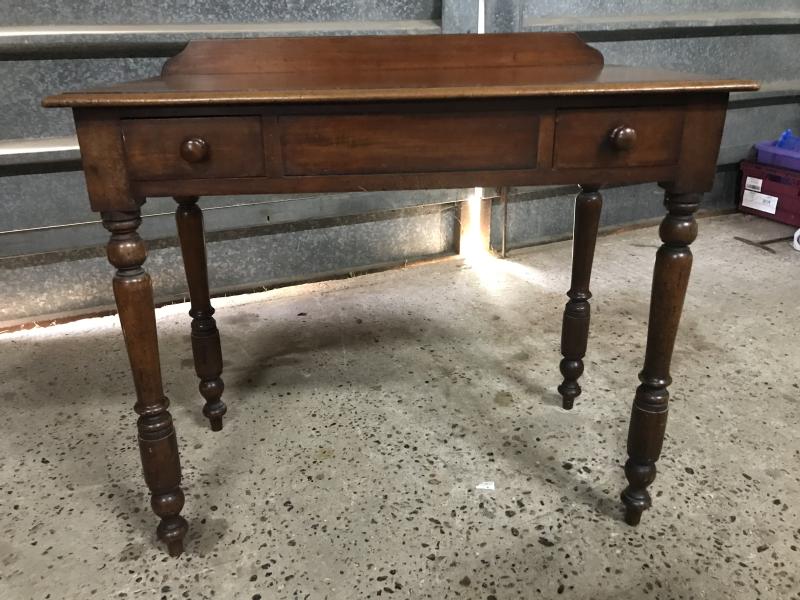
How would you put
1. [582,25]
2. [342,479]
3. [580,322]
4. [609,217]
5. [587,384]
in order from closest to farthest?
[342,479] → [580,322] → [587,384] → [582,25] → [609,217]

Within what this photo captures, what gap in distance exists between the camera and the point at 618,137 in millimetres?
1103

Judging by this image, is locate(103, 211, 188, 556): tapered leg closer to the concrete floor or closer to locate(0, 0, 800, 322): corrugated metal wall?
the concrete floor

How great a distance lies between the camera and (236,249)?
2.65m

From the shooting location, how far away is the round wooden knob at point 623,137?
1100 mm

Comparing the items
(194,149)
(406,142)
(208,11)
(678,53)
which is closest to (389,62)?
(406,142)

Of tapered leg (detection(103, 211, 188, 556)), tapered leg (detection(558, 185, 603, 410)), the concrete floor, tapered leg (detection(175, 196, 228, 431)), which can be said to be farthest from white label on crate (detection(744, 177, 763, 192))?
tapered leg (detection(103, 211, 188, 556))

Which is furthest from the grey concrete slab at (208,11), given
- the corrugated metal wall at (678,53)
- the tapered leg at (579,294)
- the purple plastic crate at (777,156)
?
the purple plastic crate at (777,156)

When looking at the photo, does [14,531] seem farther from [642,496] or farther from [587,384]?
[587,384]

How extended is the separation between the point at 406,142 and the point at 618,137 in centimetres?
37

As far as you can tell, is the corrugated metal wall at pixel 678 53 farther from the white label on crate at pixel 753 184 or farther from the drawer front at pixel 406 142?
the drawer front at pixel 406 142

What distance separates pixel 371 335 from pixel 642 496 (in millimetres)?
1162

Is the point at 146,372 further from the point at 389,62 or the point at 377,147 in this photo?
the point at 389,62

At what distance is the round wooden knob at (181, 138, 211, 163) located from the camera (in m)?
1.06

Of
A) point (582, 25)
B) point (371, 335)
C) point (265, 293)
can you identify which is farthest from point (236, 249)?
point (582, 25)
